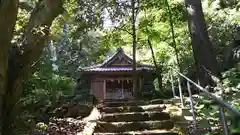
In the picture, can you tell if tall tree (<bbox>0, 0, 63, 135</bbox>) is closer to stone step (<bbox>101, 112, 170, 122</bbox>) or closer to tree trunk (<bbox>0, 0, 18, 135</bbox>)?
tree trunk (<bbox>0, 0, 18, 135</bbox>)

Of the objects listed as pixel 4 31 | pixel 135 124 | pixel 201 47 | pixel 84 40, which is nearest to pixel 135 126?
pixel 135 124

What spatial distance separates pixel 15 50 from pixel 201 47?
3.49 m

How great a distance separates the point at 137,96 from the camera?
1191 cm

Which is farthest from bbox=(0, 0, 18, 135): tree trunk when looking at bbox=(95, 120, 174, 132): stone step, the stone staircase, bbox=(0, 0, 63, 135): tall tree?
bbox=(95, 120, 174, 132): stone step

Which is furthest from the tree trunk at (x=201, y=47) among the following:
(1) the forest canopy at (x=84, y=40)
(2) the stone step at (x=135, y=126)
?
(2) the stone step at (x=135, y=126)

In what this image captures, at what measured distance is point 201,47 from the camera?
15.4 feet

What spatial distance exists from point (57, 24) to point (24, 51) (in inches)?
290

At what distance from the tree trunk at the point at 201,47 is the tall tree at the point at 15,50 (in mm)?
2830

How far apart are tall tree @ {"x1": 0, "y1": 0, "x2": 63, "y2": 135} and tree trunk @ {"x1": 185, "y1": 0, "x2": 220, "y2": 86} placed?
2830 millimetres

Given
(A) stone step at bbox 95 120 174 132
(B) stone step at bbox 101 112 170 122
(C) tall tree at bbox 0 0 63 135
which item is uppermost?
(C) tall tree at bbox 0 0 63 135

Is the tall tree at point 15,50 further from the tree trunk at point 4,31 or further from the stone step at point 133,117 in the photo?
the stone step at point 133,117

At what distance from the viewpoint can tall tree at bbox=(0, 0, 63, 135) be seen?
2.88m

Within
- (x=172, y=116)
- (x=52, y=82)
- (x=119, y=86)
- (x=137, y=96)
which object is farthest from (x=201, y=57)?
(x=119, y=86)

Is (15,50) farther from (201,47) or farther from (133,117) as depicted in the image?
→ (201,47)
